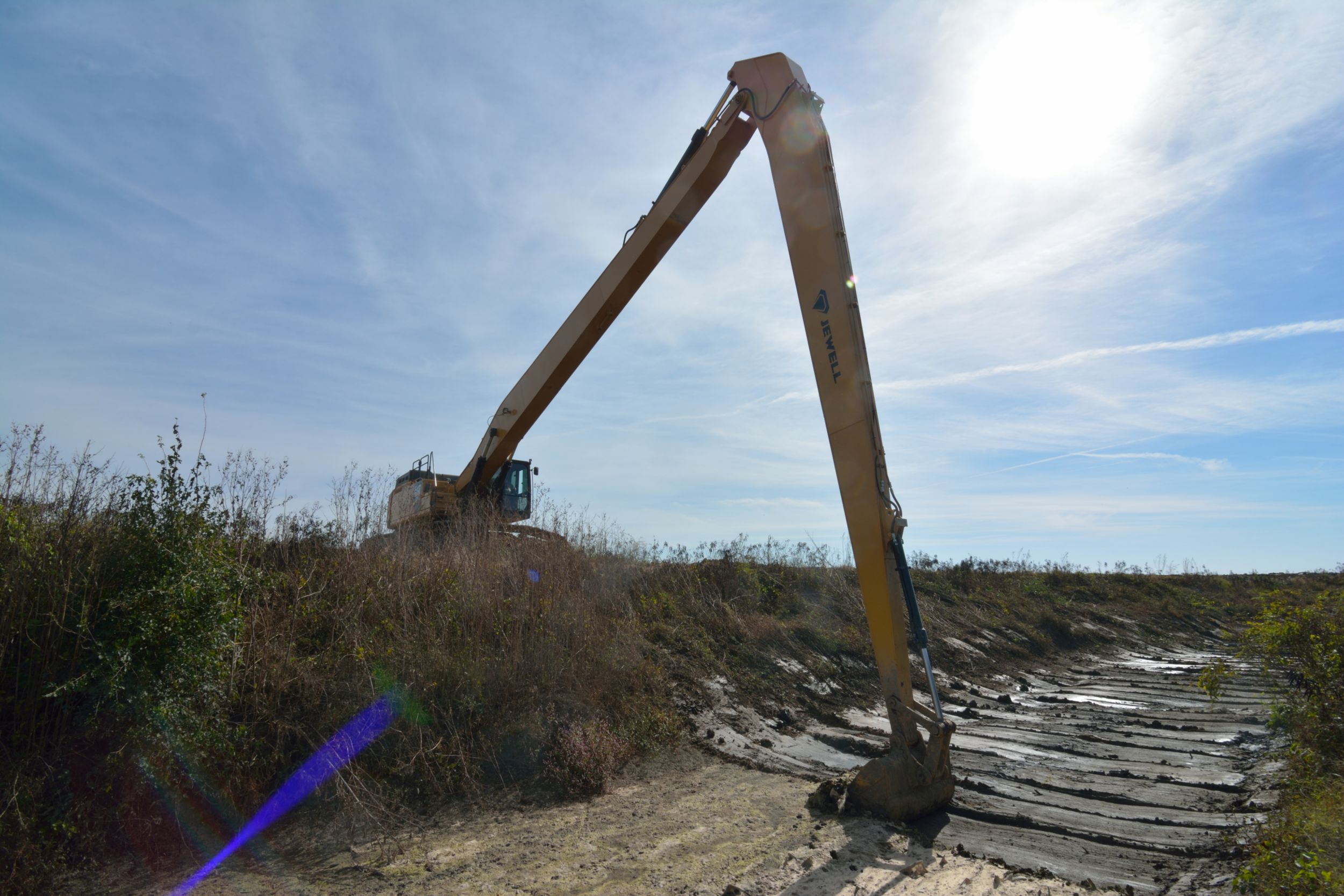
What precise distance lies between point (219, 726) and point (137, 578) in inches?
50.5

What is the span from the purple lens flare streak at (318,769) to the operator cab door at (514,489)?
640cm

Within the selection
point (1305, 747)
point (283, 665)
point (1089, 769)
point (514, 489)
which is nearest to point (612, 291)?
point (514, 489)

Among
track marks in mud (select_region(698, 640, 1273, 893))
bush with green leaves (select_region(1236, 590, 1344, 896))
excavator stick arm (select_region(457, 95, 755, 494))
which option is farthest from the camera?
excavator stick arm (select_region(457, 95, 755, 494))

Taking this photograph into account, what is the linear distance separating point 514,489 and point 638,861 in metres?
8.87

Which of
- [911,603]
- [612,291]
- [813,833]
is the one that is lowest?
[813,833]

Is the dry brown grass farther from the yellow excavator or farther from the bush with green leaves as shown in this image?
the bush with green leaves

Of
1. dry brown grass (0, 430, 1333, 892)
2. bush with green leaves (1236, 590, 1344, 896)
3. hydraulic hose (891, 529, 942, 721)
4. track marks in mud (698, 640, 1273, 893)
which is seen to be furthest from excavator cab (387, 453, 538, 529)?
bush with green leaves (1236, 590, 1344, 896)

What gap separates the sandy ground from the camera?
464 centimetres

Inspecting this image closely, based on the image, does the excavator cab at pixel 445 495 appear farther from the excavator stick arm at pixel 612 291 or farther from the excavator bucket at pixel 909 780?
the excavator bucket at pixel 909 780

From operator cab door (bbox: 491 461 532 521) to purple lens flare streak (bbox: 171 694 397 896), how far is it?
640cm

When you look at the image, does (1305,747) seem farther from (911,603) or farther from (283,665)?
(283,665)

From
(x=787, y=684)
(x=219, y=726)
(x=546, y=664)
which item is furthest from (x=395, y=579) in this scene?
(x=787, y=684)

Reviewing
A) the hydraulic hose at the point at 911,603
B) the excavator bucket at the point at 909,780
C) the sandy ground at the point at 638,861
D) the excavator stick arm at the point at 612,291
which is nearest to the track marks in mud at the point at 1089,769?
the excavator bucket at the point at 909,780

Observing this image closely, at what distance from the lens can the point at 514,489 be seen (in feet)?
43.5
